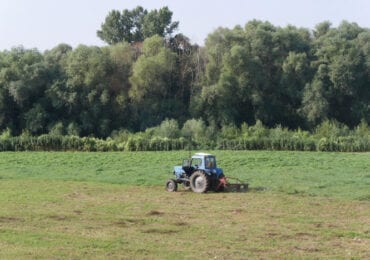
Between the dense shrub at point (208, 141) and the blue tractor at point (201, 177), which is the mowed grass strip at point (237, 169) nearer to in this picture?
the blue tractor at point (201, 177)

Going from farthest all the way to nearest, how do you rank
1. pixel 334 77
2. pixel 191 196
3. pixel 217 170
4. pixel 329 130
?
pixel 334 77, pixel 329 130, pixel 217 170, pixel 191 196

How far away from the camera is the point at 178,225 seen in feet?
50.4

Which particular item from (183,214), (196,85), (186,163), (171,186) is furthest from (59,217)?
(196,85)

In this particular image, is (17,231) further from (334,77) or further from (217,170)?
(334,77)

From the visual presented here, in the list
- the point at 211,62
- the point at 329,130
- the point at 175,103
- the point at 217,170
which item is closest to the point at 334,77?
the point at 329,130

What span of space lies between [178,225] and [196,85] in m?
43.8

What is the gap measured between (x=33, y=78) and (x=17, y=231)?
144 ft

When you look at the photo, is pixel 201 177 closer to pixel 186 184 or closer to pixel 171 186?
pixel 186 184

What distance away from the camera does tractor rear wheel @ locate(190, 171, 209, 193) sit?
23377mm

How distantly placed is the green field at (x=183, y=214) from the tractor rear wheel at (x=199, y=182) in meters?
0.44

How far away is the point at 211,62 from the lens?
188 ft

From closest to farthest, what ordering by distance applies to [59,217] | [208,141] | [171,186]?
1. [59,217]
2. [171,186]
3. [208,141]

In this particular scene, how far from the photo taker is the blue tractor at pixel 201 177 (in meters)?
23.6

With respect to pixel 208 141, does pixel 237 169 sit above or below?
below
